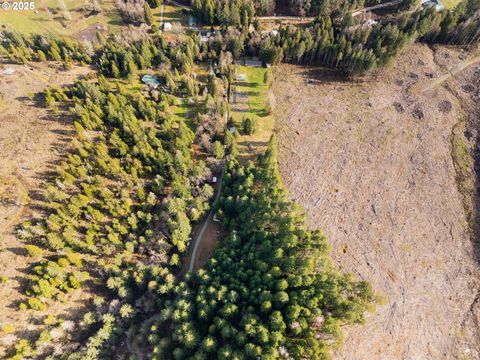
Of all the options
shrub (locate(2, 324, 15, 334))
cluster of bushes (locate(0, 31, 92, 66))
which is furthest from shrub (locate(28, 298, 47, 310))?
cluster of bushes (locate(0, 31, 92, 66))

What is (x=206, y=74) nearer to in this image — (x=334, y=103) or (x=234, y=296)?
(x=334, y=103)

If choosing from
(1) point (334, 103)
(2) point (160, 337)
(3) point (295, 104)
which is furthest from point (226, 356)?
(1) point (334, 103)

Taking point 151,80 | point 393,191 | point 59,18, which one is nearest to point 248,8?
point 151,80

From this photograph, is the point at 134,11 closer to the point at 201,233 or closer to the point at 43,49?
the point at 43,49

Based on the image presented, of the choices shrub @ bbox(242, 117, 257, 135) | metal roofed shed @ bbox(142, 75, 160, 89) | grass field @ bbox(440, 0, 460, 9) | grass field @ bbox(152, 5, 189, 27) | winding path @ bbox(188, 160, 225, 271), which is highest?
grass field @ bbox(440, 0, 460, 9)

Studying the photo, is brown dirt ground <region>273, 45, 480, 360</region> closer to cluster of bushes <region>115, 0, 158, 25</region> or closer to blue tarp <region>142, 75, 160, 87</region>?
blue tarp <region>142, 75, 160, 87</region>

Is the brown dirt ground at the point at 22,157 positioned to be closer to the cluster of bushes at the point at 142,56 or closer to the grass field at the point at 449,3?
the cluster of bushes at the point at 142,56
